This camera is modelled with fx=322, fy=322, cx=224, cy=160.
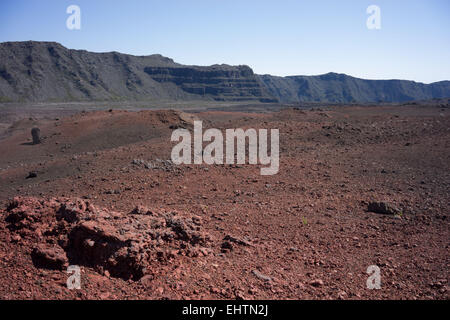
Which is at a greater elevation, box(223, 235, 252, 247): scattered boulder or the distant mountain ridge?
the distant mountain ridge

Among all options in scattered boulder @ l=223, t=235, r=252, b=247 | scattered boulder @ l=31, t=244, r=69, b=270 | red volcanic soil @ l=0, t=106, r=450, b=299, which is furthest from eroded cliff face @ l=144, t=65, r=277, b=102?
scattered boulder @ l=31, t=244, r=69, b=270

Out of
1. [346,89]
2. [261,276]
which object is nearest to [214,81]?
[346,89]

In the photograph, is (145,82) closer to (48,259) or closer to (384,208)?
(384,208)

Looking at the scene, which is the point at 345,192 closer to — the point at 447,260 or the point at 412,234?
the point at 412,234

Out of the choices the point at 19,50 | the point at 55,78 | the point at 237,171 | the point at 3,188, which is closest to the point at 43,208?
the point at 237,171

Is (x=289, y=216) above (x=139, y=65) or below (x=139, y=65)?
below

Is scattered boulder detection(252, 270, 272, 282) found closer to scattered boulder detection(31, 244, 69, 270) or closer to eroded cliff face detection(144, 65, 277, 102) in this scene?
scattered boulder detection(31, 244, 69, 270)

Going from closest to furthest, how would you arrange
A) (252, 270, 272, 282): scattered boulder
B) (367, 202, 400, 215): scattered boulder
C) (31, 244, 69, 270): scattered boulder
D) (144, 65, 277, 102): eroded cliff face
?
(31, 244, 69, 270): scattered boulder < (252, 270, 272, 282): scattered boulder < (367, 202, 400, 215): scattered boulder < (144, 65, 277, 102): eroded cliff face
